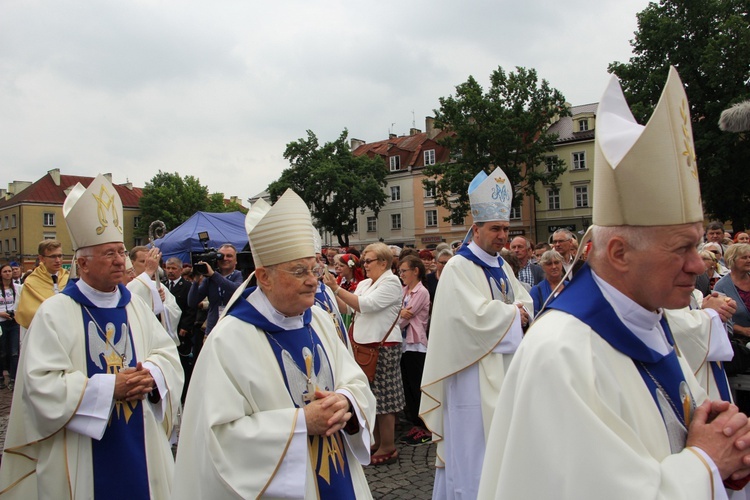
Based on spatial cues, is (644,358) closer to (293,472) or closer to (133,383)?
(293,472)

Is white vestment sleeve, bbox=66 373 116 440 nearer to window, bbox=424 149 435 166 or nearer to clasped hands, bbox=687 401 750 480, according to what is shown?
clasped hands, bbox=687 401 750 480

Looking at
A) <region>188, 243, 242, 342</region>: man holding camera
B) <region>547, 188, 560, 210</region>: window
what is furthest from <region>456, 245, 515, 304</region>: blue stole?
Result: <region>547, 188, 560, 210</region>: window

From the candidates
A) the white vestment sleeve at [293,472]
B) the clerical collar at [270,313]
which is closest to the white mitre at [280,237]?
the clerical collar at [270,313]

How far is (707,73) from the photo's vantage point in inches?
1029

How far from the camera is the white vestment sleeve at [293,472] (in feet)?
8.29

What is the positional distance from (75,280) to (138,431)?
1.16 metres

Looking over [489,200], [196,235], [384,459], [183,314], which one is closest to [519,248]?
[489,200]

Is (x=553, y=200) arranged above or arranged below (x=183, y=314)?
above

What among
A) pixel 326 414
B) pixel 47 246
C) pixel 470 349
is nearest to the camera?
pixel 326 414

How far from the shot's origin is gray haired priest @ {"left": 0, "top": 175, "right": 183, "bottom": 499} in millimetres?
3330

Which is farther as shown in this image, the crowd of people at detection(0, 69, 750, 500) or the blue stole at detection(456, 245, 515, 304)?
the blue stole at detection(456, 245, 515, 304)

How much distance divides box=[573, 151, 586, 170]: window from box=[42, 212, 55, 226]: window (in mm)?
51786

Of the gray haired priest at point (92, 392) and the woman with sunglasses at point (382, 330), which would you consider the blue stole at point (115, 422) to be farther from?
the woman with sunglasses at point (382, 330)

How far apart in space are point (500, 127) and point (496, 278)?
3214 cm
